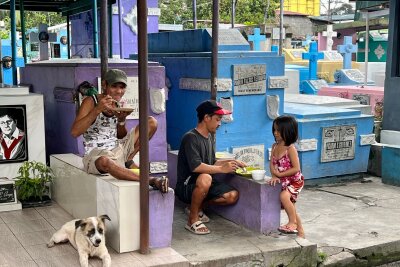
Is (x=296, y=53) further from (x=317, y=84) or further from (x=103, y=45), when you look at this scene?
(x=103, y=45)

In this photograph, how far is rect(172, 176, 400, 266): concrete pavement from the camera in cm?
515

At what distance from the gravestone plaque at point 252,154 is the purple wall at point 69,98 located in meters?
1.24

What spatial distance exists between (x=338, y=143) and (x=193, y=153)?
390 cm

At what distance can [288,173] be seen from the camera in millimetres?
5566

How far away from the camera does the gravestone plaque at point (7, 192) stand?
6.21m

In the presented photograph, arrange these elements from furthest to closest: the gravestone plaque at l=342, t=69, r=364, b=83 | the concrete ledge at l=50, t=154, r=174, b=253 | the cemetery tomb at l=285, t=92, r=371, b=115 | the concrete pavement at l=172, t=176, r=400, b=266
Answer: the gravestone plaque at l=342, t=69, r=364, b=83
the cemetery tomb at l=285, t=92, r=371, b=115
the concrete pavement at l=172, t=176, r=400, b=266
the concrete ledge at l=50, t=154, r=174, b=253

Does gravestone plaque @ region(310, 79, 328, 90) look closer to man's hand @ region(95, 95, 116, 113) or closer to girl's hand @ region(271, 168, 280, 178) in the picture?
girl's hand @ region(271, 168, 280, 178)

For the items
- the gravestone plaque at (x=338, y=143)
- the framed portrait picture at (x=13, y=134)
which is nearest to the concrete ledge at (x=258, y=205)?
the framed portrait picture at (x=13, y=134)

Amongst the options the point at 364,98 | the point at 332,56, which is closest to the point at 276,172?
the point at 364,98

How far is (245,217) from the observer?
5.87m

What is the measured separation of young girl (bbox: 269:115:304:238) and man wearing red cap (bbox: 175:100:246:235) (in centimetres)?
40

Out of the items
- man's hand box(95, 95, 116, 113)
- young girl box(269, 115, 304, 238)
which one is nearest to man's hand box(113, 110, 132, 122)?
man's hand box(95, 95, 116, 113)

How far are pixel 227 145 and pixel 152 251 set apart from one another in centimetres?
320

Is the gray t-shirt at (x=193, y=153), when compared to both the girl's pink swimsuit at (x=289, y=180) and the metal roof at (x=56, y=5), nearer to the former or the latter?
the girl's pink swimsuit at (x=289, y=180)
